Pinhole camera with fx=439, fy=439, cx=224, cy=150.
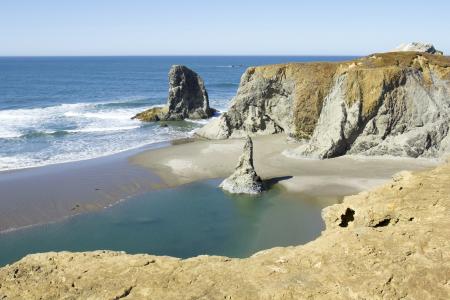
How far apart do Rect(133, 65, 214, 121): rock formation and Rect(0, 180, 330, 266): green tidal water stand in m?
31.5

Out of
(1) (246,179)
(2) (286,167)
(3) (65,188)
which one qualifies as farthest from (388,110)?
(3) (65,188)

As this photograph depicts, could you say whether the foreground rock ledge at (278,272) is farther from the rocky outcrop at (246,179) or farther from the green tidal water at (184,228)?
the rocky outcrop at (246,179)

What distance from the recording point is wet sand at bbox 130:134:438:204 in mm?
27109

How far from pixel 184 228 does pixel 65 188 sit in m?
10.2

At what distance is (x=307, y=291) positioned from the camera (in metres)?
6.82

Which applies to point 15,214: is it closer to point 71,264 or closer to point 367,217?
point 71,264

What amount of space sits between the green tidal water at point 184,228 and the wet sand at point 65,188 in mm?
1180

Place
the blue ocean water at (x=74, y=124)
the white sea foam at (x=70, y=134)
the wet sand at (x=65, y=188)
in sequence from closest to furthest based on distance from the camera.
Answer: the wet sand at (x=65, y=188), the white sea foam at (x=70, y=134), the blue ocean water at (x=74, y=124)

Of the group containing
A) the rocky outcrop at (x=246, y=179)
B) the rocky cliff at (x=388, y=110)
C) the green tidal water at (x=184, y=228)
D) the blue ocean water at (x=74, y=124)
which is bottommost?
the blue ocean water at (x=74, y=124)

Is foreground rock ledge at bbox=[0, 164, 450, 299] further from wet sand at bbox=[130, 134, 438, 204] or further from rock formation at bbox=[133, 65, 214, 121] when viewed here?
rock formation at bbox=[133, 65, 214, 121]

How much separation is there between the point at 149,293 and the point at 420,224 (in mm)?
5269

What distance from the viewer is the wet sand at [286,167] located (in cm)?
2711

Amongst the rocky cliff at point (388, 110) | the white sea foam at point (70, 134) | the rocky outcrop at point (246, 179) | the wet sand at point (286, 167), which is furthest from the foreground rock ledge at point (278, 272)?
the white sea foam at point (70, 134)

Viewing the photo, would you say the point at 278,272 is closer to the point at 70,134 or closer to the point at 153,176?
the point at 153,176
